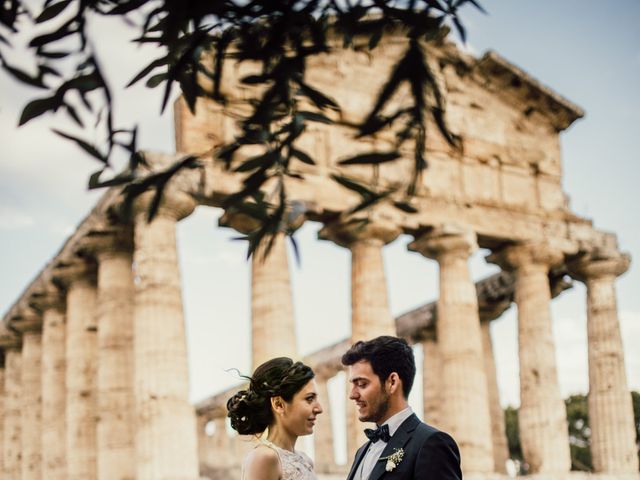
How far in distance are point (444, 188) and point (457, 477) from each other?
920 inches

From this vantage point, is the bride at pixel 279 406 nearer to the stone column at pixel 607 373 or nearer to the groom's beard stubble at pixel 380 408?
the groom's beard stubble at pixel 380 408

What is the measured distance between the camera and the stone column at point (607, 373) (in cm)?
2969

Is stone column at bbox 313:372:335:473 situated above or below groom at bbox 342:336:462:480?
above

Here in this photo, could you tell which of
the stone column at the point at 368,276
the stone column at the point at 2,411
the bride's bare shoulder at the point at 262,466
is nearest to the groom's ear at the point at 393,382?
the bride's bare shoulder at the point at 262,466

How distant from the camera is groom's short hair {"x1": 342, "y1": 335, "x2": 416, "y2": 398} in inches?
238

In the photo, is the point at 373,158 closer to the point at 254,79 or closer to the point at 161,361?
the point at 254,79

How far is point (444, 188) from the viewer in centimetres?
2862

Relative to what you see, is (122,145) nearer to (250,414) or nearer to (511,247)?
(250,414)

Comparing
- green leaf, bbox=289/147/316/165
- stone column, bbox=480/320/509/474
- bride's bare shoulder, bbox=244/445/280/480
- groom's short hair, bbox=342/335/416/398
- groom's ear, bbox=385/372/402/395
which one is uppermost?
stone column, bbox=480/320/509/474

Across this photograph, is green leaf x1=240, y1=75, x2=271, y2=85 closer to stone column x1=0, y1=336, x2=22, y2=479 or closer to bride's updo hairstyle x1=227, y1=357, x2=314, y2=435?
bride's updo hairstyle x1=227, y1=357, x2=314, y2=435

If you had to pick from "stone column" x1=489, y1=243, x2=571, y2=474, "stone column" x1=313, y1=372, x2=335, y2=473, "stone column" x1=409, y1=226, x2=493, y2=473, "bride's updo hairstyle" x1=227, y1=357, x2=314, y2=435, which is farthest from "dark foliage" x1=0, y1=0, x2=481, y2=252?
"stone column" x1=313, y1=372, x2=335, y2=473

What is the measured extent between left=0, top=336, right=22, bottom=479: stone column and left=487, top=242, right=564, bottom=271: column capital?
17955mm

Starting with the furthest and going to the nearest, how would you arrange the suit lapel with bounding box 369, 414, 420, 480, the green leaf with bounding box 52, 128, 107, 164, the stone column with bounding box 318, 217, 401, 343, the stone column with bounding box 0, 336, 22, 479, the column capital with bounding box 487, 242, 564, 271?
1. the stone column with bounding box 0, 336, 22, 479
2. the column capital with bounding box 487, 242, 564, 271
3. the stone column with bounding box 318, 217, 401, 343
4. the suit lapel with bounding box 369, 414, 420, 480
5. the green leaf with bounding box 52, 128, 107, 164

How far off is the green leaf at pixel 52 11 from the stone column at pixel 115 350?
70.4 ft
